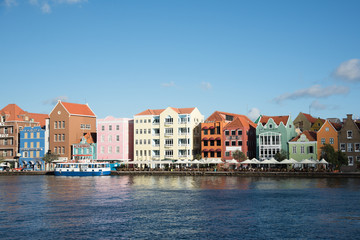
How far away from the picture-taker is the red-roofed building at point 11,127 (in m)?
152

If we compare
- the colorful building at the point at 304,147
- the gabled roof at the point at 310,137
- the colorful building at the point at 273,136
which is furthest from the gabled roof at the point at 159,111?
the colorful building at the point at 304,147

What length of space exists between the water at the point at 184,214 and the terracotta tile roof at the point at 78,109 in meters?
69.8

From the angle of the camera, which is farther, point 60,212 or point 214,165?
point 214,165

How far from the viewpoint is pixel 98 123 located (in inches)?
5595

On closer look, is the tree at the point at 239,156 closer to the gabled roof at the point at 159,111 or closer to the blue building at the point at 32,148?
the gabled roof at the point at 159,111

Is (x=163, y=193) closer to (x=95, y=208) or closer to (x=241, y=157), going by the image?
(x=95, y=208)

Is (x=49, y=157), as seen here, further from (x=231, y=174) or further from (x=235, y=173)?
(x=235, y=173)

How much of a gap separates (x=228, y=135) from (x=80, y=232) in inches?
3389

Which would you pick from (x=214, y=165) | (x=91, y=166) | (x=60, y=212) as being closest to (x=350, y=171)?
(x=214, y=165)

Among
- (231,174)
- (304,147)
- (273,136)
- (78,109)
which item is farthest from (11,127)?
(304,147)

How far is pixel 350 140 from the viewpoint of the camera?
109 metres

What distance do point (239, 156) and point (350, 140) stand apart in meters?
26.6

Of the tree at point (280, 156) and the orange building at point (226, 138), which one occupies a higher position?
the orange building at point (226, 138)

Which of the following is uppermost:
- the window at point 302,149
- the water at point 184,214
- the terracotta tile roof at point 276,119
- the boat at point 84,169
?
the terracotta tile roof at point 276,119
